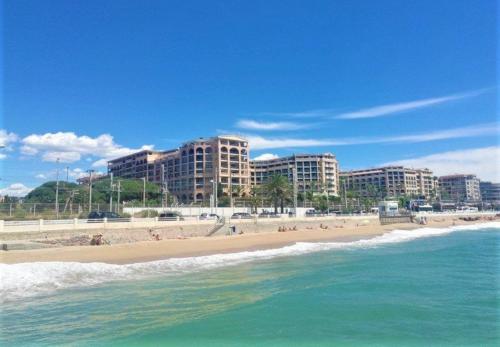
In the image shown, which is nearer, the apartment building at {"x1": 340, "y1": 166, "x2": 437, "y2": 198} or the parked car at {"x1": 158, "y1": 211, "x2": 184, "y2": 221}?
the parked car at {"x1": 158, "y1": 211, "x2": 184, "y2": 221}

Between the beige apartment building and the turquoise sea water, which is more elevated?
the beige apartment building

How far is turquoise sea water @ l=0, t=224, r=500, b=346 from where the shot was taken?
1048 cm

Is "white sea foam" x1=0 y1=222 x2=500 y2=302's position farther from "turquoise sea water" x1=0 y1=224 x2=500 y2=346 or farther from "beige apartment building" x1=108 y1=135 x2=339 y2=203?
"beige apartment building" x1=108 y1=135 x2=339 y2=203

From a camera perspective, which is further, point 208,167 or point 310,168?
point 310,168

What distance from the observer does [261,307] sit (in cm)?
1366

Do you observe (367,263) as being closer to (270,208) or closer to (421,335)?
(421,335)

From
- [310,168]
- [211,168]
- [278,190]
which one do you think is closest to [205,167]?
[211,168]

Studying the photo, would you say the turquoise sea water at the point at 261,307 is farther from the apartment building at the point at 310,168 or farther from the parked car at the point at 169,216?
the apartment building at the point at 310,168

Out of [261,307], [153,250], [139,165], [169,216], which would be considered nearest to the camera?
[261,307]

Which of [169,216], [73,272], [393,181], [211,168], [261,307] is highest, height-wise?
[211,168]

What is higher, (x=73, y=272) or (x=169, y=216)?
(x=169, y=216)

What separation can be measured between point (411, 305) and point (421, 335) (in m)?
3.28

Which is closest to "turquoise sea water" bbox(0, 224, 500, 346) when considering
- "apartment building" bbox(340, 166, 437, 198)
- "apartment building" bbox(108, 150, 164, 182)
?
"apartment building" bbox(108, 150, 164, 182)

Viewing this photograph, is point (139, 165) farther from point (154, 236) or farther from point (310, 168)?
point (154, 236)
